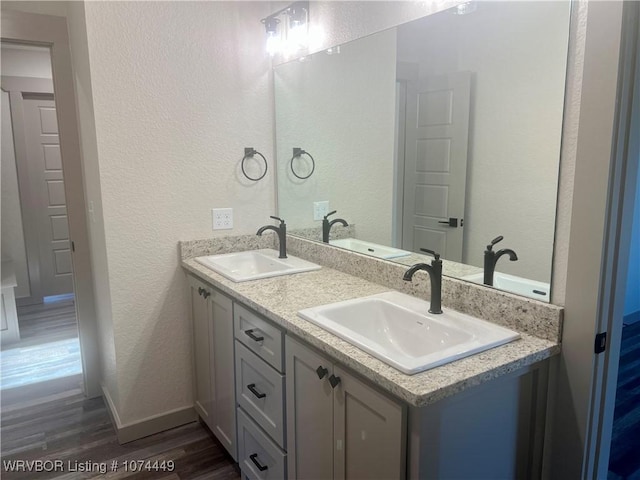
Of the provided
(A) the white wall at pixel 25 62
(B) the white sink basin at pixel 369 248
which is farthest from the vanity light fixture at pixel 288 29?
(A) the white wall at pixel 25 62

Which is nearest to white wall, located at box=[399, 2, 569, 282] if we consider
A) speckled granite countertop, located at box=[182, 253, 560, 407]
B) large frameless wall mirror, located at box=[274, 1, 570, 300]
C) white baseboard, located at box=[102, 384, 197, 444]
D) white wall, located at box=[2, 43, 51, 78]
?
large frameless wall mirror, located at box=[274, 1, 570, 300]

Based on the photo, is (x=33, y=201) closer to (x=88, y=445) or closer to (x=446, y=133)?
(x=88, y=445)

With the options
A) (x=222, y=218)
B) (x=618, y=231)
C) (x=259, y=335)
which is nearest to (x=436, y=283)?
(x=618, y=231)

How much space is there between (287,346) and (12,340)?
10.6 feet

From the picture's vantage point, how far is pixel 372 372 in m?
1.19

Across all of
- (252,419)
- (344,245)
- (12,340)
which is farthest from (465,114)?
(12,340)

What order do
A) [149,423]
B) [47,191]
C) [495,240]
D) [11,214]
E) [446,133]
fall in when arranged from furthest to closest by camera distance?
[47,191] → [11,214] → [149,423] → [446,133] → [495,240]

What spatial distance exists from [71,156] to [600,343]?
8.68 ft

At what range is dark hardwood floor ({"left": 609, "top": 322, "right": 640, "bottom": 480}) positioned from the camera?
2119 millimetres

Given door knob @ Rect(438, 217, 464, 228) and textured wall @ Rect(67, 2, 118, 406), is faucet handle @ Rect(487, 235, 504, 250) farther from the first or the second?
textured wall @ Rect(67, 2, 118, 406)

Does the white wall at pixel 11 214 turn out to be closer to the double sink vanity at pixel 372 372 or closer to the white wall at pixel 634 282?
the double sink vanity at pixel 372 372

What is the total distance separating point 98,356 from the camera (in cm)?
288

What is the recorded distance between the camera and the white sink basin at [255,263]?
90.2 inches

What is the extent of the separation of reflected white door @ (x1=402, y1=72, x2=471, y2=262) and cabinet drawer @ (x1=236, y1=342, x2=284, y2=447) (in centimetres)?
78
